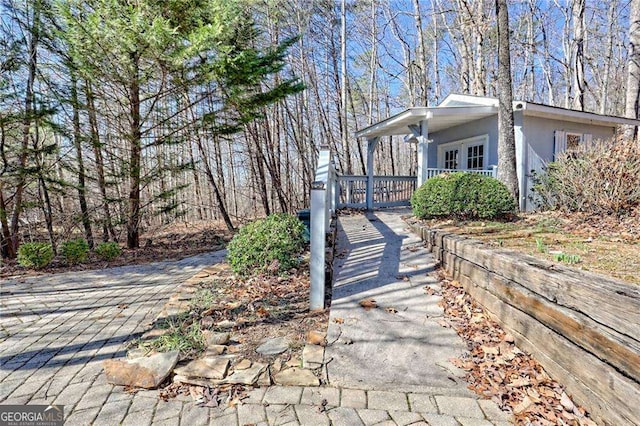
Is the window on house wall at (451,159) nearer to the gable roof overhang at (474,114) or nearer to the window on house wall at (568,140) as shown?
the gable roof overhang at (474,114)

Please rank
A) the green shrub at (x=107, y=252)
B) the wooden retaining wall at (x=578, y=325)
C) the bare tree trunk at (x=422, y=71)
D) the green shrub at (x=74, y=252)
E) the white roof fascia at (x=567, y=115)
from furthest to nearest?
1. the bare tree trunk at (x=422, y=71)
2. the white roof fascia at (x=567, y=115)
3. the green shrub at (x=107, y=252)
4. the green shrub at (x=74, y=252)
5. the wooden retaining wall at (x=578, y=325)

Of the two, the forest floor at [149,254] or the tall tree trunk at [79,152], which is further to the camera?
the tall tree trunk at [79,152]

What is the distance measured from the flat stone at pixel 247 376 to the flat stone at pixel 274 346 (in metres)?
0.20

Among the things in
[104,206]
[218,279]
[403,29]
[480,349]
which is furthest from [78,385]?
[403,29]

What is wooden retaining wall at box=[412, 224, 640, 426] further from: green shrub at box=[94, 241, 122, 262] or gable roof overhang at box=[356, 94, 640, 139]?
green shrub at box=[94, 241, 122, 262]

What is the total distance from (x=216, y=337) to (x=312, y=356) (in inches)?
Result: 32.2

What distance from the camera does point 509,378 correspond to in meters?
2.03

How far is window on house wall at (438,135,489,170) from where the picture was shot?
28.5 ft

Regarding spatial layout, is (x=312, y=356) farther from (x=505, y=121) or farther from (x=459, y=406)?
(x=505, y=121)

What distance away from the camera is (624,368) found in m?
1.54

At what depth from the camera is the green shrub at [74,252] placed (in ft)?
18.9

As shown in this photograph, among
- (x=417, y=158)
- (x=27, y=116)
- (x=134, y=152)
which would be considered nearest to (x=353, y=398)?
(x=134, y=152)

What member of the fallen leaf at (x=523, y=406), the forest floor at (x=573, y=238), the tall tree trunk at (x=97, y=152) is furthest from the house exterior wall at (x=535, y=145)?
the tall tree trunk at (x=97, y=152)

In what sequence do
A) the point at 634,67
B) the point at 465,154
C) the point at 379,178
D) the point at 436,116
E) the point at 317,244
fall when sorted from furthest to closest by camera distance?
1. the point at 379,178
2. the point at 465,154
3. the point at 634,67
4. the point at 436,116
5. the point at 317,244
